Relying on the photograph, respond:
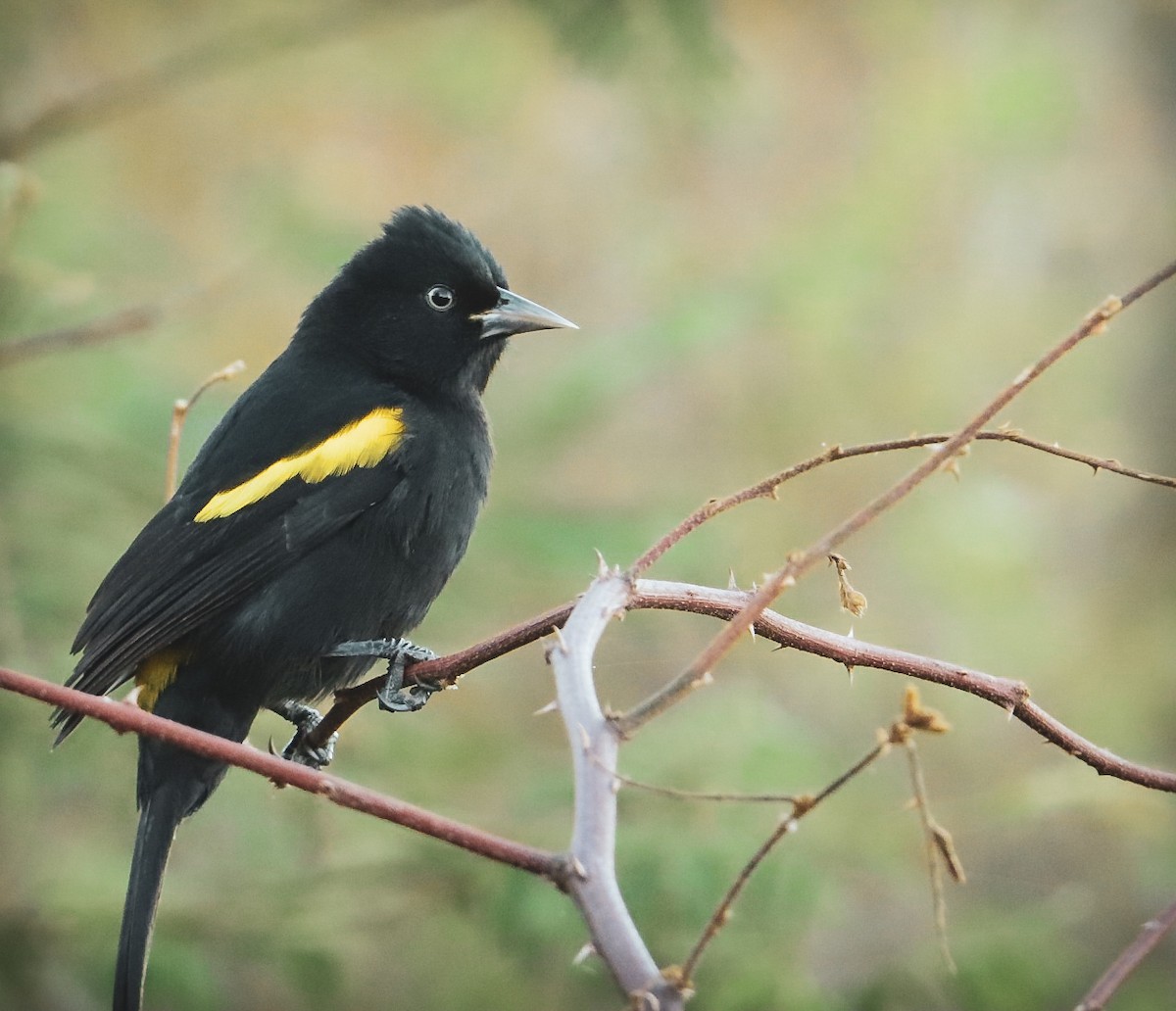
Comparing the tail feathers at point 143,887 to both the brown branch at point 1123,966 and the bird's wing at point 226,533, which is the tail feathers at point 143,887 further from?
the brown branch at point 1123,966

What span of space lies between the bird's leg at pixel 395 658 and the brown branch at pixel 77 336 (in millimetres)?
867

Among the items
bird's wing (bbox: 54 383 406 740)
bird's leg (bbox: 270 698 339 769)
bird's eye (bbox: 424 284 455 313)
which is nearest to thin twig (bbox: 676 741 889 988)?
bird's leg (bbox: 270 698 339 769)

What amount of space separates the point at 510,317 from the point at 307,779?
2.42m

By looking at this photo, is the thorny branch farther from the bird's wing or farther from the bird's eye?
the bird's eye

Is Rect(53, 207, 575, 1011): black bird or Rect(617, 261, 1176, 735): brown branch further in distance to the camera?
Rect(53, 207, 575, 1011): black bird

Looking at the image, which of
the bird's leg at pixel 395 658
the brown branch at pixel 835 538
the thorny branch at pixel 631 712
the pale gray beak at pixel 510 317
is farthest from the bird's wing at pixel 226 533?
the brown branch at pixel 835 538

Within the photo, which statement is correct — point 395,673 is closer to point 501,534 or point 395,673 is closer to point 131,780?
point 501,534

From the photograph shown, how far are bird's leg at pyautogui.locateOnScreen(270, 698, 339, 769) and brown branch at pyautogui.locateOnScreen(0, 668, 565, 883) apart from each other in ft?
4.60

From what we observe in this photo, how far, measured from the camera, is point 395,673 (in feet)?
9.12

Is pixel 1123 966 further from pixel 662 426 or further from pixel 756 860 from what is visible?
pixel 662 426

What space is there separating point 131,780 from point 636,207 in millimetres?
5425

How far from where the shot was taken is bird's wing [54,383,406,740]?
3.04 metres

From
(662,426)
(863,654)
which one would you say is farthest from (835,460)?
(662,426)

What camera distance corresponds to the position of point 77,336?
10.8 feet
